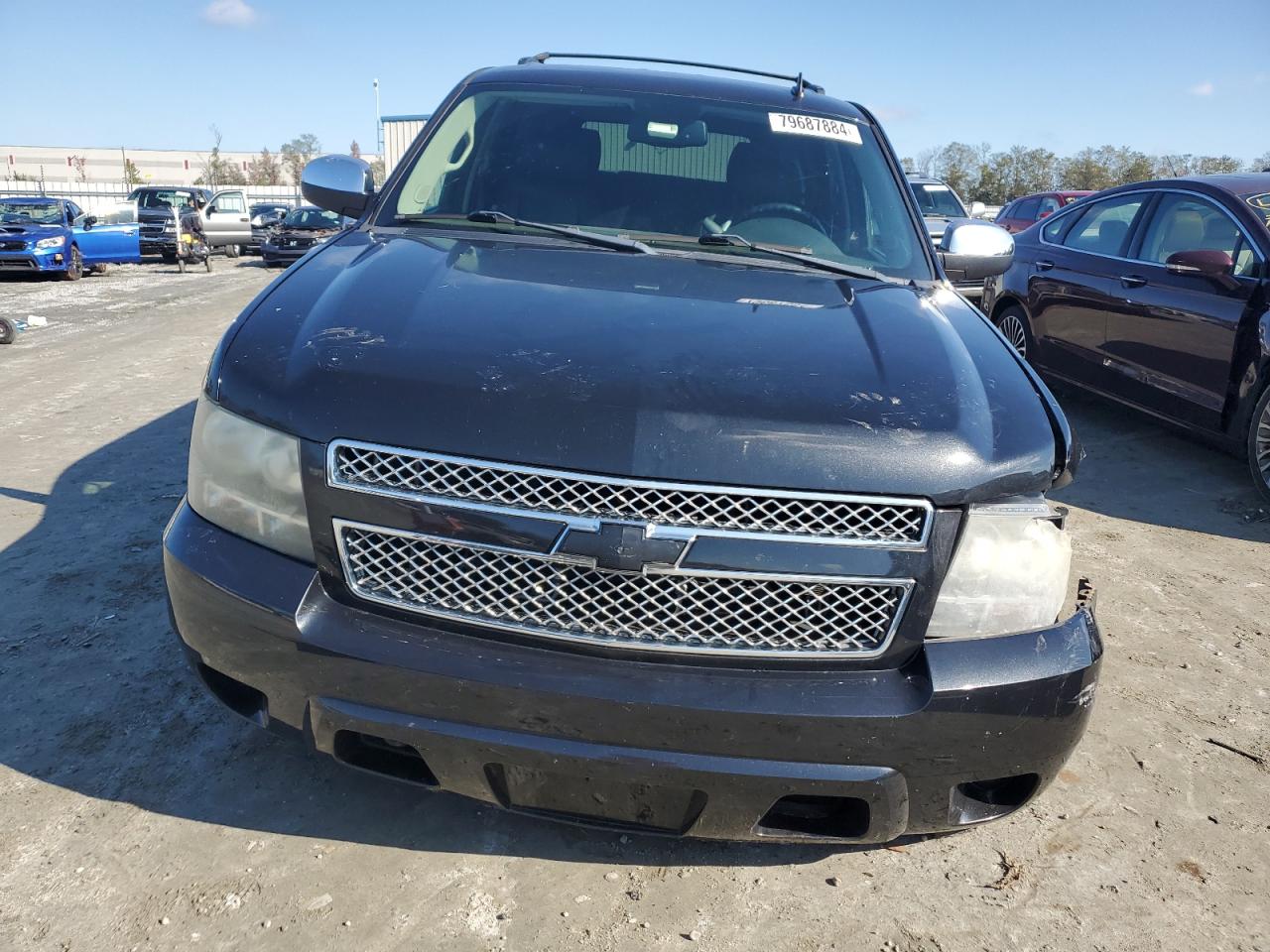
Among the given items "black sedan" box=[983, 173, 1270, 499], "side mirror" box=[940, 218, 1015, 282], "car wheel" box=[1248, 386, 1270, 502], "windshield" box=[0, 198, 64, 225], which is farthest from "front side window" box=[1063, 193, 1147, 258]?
"windshield" box=[0, 198, 64, 225]

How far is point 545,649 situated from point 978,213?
61.4 ft

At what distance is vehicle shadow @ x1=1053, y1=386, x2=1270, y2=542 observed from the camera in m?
5.17

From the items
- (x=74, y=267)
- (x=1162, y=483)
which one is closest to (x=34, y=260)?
(x=74, y=267)

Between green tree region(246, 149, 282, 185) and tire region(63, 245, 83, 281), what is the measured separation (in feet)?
224

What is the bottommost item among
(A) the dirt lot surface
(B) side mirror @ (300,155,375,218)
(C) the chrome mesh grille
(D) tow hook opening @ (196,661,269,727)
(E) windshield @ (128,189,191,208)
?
(A) the dirt lot surface

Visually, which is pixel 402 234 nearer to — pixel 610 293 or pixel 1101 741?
pixel 610 293

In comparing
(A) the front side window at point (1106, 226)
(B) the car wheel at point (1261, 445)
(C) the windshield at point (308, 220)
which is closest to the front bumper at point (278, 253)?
(C) the windshield at point (308, 220)

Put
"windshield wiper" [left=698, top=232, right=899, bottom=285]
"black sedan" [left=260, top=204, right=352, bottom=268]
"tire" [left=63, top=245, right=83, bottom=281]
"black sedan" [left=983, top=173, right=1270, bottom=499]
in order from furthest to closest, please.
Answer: "black sedan" [left=260, top=204, right=352, bottom=268] < "tire" [left=63, top=245, right=83, bottom=281] < "black sedan" [left=983, top=173, right=1270, bottom=499] < "windshield wiper" [left=698, top=232, right=899, bottom=285]

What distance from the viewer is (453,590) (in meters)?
1.99

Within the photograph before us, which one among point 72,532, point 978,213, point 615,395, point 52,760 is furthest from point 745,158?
point 978,213

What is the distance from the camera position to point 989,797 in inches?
83.5

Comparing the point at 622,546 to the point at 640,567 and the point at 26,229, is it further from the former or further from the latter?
the point at 26,229

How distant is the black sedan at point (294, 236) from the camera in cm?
2139

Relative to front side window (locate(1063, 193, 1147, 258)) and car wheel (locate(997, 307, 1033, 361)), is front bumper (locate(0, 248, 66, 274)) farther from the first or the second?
front side window (locate(1063, 193, 1147, 258))
